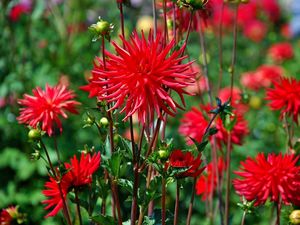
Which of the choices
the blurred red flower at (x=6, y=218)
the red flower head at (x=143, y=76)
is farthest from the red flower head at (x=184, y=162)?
the blurred red flower at (x=6, y=218)

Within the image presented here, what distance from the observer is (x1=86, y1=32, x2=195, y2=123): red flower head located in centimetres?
137

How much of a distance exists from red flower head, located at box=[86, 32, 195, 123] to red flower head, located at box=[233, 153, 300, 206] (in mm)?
458

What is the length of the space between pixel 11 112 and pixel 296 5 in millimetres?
5484

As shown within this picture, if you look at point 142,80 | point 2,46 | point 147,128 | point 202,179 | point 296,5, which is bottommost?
point 202,179

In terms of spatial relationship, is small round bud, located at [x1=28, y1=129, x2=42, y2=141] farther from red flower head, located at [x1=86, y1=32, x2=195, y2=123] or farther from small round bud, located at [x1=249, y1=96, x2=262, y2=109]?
small round bud, located at [x1=249, y1=96, x2=262, y2=109]

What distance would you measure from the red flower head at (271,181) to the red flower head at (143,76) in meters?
0.46

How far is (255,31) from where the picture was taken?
5.55m

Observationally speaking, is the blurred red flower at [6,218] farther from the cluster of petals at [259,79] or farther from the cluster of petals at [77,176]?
the cluster of petals at [259,79]

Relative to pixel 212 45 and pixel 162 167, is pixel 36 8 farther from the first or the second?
pixel 162 167

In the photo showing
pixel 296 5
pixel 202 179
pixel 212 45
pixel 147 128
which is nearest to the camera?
pixel 147 128

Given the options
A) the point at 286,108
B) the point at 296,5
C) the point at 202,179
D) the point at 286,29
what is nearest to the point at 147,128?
the point at 286,108

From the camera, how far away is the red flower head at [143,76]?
1.37 meters

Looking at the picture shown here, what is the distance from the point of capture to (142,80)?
137 cm

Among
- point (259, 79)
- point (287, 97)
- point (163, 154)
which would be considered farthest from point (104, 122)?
point (259, 79)
